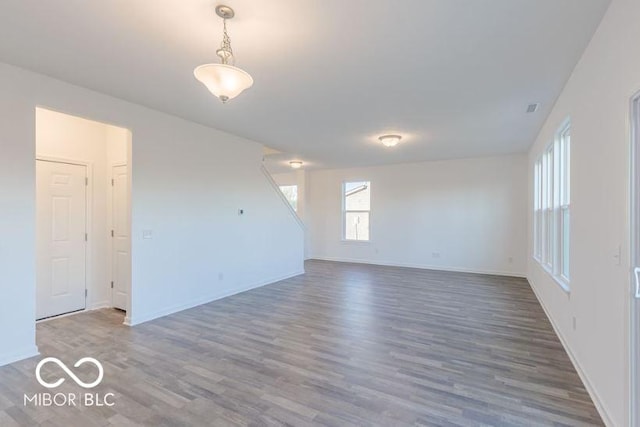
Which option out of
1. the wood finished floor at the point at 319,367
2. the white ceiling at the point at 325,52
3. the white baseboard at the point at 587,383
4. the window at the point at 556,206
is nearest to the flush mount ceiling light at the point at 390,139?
the white ceiling at the point at 325,52

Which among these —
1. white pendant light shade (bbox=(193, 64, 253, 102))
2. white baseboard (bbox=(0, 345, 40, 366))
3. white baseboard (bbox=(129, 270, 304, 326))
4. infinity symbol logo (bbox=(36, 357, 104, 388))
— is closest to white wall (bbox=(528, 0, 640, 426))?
white pendant light shade (bbox=(193, 64, 253, 102))

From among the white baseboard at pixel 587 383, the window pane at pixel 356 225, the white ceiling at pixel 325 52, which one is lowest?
the white baseboard at pixel 587 383

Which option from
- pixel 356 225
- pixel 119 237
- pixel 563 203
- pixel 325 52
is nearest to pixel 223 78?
pixel 325 52

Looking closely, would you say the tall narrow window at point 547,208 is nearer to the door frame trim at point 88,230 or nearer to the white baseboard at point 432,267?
the white baseboard at point 432,267

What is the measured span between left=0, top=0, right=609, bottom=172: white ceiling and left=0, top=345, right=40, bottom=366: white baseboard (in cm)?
270

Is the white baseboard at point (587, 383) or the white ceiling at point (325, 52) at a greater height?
the white ceiling at point (325, 52)

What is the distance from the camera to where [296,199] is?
9633 millimetres

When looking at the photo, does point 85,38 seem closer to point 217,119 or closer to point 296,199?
point 217,119

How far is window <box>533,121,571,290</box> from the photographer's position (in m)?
3.49

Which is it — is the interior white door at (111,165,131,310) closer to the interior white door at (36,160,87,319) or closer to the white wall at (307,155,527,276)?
the interior white door at (36,160,87,319)

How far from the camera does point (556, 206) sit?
12.6 feet

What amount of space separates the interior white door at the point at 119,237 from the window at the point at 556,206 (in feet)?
18.0

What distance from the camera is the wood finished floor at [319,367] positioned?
84.0 inches

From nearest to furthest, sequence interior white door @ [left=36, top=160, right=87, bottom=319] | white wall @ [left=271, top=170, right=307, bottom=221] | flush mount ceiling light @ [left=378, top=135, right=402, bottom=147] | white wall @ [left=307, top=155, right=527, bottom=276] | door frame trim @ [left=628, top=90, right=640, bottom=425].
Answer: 1. door frame trim @ [left=628, top=90, right=640, bottom=425]
2. interior white door @ [left=36, top=160, right=87, bottom=319]
3. flush mount ceiling light @ [left=378, top=135, right=402, bottom=147]
4. white wall @ [left=307, top=155, right=527, bottom=276]
5. white wall @ [left=271, top=170, right=307, bottom=221]
